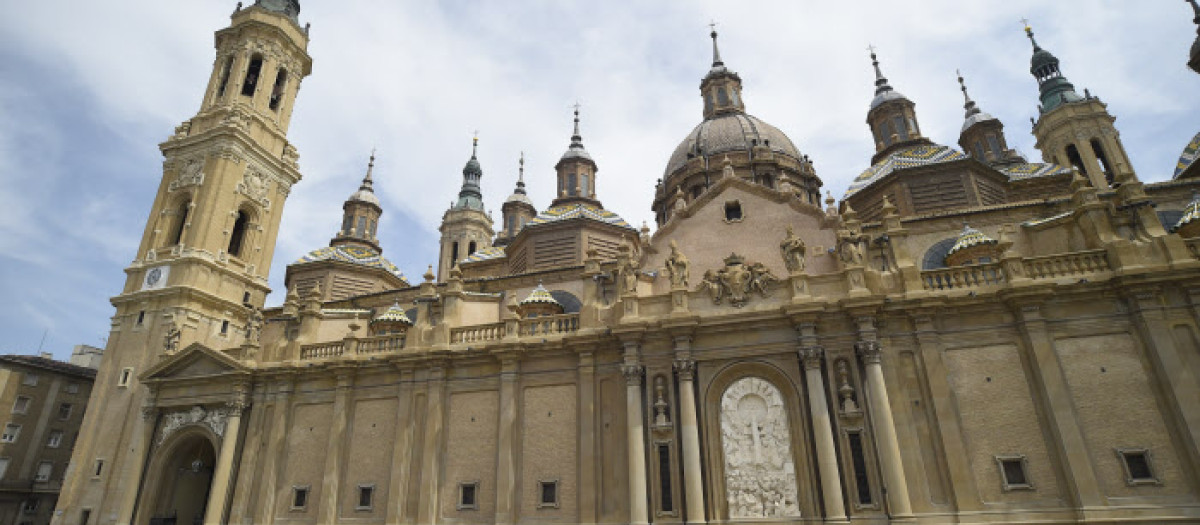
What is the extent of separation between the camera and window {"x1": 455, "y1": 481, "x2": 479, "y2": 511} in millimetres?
21547

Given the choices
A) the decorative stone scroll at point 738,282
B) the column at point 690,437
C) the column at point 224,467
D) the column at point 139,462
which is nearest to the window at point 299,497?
the column at point 224,467

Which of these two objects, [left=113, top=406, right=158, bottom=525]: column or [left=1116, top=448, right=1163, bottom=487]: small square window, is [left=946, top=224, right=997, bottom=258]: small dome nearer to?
[left=1116, top=448, right=1163, bottom=487]: small square window

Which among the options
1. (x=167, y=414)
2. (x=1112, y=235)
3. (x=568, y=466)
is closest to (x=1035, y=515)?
(x=1112, y=235)

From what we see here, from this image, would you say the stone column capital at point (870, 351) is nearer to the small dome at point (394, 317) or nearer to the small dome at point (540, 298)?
the small dome at point (540, 298)

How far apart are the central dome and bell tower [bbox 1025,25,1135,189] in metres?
19.8

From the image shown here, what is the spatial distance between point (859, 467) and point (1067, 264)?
349 inches

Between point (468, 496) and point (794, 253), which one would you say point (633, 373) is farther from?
point (468, 496)

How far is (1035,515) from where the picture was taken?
16.3 meters

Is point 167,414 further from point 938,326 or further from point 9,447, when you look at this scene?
point 938,326

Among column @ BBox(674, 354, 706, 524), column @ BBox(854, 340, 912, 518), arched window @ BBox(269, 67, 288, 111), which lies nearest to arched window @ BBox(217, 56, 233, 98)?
arched window @ BBox(269, 67, 288, 111)

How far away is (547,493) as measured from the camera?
68.7 feet

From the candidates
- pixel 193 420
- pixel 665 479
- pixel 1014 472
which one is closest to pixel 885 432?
pixel 1014 472

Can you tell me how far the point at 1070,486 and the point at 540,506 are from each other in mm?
15208

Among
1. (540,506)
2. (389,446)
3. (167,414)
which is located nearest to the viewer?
(540,506)
